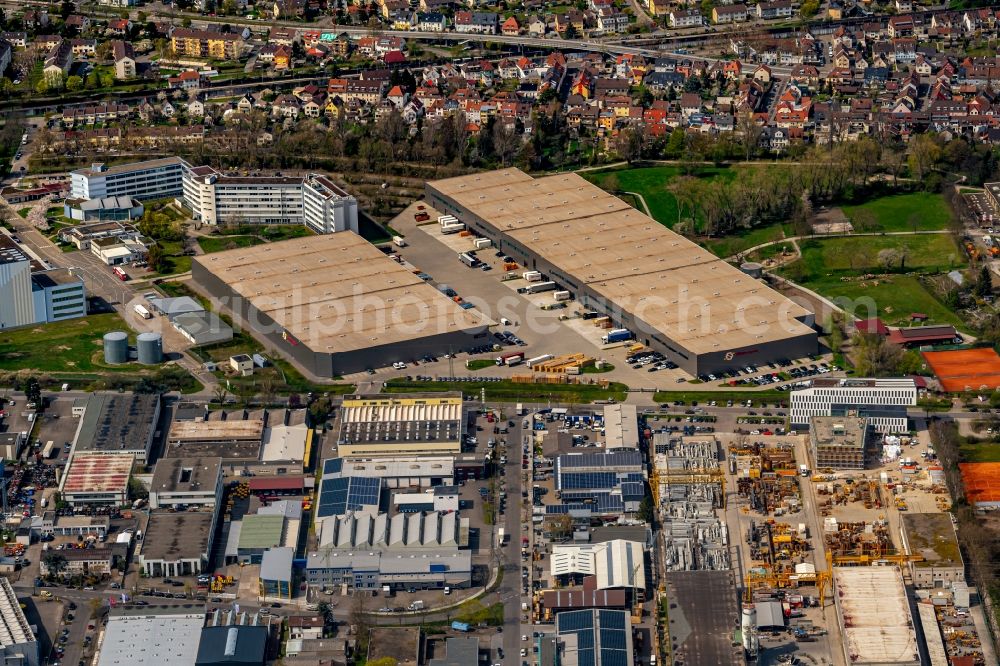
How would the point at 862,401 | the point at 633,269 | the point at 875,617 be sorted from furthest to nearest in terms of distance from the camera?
1. the point at 633,269
2. the point at 862,401
3. the point at 875,617

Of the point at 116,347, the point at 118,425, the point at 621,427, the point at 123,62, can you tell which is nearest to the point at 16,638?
the point at 118,425

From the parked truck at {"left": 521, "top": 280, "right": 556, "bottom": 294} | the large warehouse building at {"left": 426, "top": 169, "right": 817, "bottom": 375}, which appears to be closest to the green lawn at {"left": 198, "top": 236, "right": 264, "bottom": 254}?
the large warehouse building at {"left": 426, "top": 169, "right": 817, "bottom": 375}

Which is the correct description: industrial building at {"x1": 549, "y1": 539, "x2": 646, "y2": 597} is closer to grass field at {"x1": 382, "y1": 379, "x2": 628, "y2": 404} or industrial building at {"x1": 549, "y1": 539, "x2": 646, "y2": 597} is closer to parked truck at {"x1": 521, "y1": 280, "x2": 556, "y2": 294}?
grass field at {"x1": 382, "y1": 379, "x2": 628, "y2": 404}

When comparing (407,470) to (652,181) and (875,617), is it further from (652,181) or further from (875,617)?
(652,181)

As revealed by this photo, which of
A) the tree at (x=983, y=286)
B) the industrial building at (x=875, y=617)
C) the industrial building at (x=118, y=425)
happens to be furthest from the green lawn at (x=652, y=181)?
the industrial building at (x=875, y=617)

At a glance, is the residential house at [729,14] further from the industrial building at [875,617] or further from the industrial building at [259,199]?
the industrial building at [875,617]

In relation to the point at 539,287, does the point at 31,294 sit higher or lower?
higher

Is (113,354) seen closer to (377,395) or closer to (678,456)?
(377,395)
